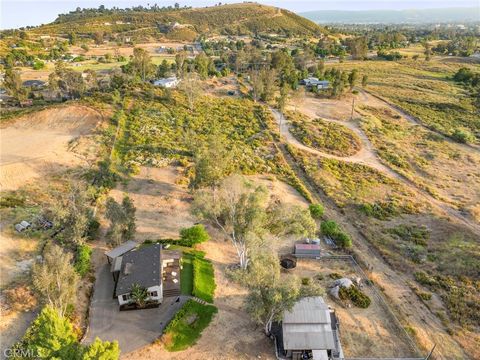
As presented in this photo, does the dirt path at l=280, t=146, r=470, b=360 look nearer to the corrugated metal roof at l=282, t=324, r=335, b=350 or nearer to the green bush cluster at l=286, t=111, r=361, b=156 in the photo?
the corrugated metal roof at l=282, t=324, r=335, b=350

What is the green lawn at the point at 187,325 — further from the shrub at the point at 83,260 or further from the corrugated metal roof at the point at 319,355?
the shrub at the point at 83,260

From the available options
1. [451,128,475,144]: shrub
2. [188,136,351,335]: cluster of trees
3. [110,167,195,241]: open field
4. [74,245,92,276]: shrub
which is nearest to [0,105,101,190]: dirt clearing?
[110,167,195,241]: open field

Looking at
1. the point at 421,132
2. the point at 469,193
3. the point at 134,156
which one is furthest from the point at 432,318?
the point at 421,132

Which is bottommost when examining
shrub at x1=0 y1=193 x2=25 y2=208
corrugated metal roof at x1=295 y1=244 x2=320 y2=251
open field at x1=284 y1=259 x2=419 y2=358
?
open field at x1=284 y1=259 x2=419 y2=358

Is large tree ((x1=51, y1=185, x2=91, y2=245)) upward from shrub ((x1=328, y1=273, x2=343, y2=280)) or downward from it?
upward

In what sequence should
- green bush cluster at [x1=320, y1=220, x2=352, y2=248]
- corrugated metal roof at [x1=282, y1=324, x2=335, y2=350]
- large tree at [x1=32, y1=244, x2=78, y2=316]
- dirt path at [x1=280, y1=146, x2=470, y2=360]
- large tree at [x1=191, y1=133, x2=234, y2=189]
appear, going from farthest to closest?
large tree at [x1=191, y1=133, x2=234, y2=189], green bush cluster at [x1=320, y1=220, x2=352, y2=248], dirt path at [x1=280, y1=146, x2=470, y2=360], large tree at [x1=32, y1=244, x2=78, y2=316], corrugated metal roof at [x1=282, y1=324, x2=335, y2=350]

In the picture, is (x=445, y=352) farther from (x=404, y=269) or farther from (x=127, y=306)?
(x=127, y=306)
